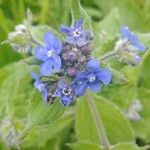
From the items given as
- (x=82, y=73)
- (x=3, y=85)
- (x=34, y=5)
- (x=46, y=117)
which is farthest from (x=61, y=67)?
(x=34, y=5)

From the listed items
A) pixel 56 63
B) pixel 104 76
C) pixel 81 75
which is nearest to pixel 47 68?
pixel 56 63

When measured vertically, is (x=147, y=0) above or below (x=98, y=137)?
above

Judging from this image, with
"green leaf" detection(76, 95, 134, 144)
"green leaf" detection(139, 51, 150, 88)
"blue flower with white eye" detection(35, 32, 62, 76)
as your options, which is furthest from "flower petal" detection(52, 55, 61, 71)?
"green leaf" detection(139, 51, 150, 88)

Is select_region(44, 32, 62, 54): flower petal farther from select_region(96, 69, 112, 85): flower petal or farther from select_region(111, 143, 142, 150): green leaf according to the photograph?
select_region(111, 143, 142, 150): green leaf

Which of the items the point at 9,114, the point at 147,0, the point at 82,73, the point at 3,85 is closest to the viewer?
the point at 82,73

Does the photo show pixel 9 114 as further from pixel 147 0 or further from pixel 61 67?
pixel 147 0

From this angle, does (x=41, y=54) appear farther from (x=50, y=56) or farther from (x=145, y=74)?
(x=145, y=74)
